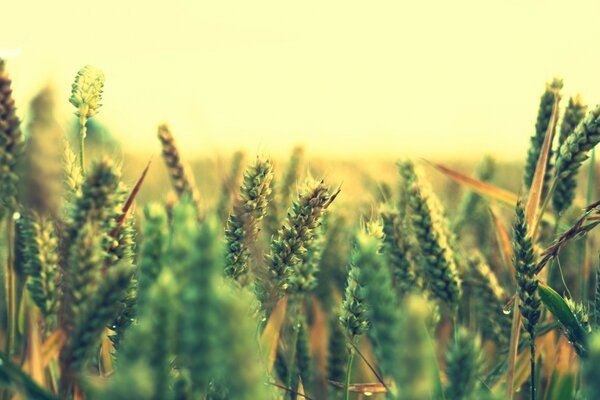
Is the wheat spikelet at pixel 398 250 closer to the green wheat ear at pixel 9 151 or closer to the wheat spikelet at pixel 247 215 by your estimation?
the wheat spikelet at pixel 247 215

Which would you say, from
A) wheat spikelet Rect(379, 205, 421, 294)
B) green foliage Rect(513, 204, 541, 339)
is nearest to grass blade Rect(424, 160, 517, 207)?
wheat spikelet Rect(379, 205, 421, 294)

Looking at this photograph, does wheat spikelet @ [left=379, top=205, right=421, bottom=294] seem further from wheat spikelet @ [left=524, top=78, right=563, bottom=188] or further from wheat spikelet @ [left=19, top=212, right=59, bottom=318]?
wheat spikelet @ [left=19, top=212, right=59, bottom=318]

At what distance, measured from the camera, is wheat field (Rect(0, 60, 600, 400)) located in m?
0.65

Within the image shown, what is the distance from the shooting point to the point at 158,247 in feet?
2.80

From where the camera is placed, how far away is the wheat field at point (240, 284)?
0.65 meters

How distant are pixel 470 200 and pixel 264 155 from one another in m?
1.42

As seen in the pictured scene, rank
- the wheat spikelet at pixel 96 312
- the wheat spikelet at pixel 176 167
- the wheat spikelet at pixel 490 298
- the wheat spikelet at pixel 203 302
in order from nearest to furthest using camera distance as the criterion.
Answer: the wheat spikelet at pixel 203 302 → the wheat spikelet at pixel 96 312 → the wheat spikelet at pixel 490 298 → the wheat spikelet at pixel 176 167

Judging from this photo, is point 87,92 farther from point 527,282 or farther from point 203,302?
point 527,282

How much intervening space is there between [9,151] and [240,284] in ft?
1.51

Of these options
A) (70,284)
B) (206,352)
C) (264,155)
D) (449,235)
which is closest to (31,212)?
(70,284)

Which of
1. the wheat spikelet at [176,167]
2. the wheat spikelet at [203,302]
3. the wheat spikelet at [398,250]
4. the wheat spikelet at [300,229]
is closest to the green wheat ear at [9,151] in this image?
the wheat spikelet at [300,229]

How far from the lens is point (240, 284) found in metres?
1.18

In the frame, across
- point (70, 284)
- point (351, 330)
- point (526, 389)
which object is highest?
point (70, 284)

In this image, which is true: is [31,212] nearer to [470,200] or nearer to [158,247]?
[158,247]
